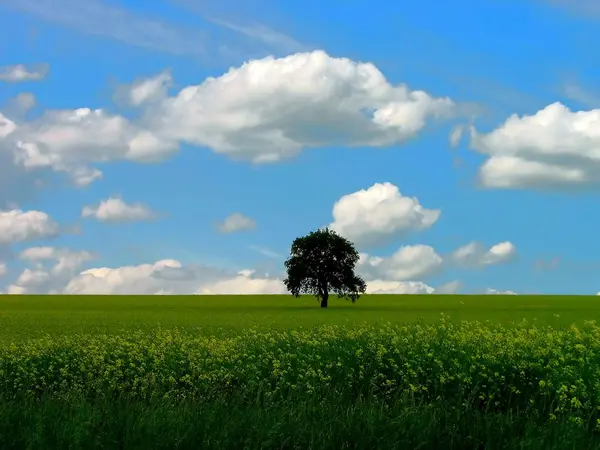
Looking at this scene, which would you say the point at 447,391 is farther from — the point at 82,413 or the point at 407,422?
the point at 82,413

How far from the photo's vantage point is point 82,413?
11.6 meters

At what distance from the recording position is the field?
34.7 ft

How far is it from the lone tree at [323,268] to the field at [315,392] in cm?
5924

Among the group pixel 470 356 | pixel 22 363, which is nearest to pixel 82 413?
pixel 470 356

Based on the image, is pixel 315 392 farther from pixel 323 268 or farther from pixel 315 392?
pixel 323 268

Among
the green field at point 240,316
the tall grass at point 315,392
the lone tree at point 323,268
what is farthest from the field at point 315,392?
the lone tree at point 323,268

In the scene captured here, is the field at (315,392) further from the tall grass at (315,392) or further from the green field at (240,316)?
the green field at (240,316)

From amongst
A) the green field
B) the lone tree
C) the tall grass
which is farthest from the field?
the lone tree

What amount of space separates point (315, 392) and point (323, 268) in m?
68.0

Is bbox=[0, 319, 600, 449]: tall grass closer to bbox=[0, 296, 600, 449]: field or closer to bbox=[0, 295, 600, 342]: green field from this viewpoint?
bbox=[0, 296, 600, 449]: field

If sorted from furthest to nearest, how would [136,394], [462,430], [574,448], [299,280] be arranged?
1. [299,280]
2. [136,394]
3. [462,430]
4. [574,448]

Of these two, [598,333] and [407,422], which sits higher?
[598,333]

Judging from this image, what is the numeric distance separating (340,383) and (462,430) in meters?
4.97

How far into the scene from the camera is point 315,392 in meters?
14.8
